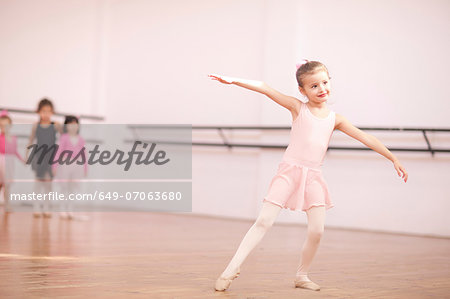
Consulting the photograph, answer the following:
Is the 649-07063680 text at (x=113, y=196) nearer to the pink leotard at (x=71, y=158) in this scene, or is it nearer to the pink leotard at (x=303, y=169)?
the pink leotard at (x=71, y=158)

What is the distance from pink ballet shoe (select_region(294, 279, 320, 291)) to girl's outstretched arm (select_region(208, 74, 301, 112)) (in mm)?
738

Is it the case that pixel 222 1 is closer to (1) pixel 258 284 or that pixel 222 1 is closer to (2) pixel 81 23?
(2) pixel 81 23

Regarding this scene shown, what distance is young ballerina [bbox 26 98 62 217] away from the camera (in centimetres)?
620

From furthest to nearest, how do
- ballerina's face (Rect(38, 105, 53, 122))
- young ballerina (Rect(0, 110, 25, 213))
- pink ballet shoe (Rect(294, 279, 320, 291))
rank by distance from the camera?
young ballerina (Rect(0, 110, 25, 213)) < ballerina's face (Rect(38, 105, 53, 122)) < pink ballet shoe (Rect(294, 279, 320, 291))

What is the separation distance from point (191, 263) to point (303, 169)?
925 millimetres

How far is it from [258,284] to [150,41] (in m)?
5.43

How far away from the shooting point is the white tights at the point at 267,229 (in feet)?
8.29

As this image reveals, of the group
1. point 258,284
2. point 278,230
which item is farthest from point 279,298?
point 278,230

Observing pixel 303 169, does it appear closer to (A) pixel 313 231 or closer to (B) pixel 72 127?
(A) pixel 313 231

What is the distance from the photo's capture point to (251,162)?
6648 millimetres

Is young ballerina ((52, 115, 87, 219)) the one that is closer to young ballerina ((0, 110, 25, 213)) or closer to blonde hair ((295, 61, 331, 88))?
young ballerina ((0, 110, 25, 213))

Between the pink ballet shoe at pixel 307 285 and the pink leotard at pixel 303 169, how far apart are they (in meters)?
0.31

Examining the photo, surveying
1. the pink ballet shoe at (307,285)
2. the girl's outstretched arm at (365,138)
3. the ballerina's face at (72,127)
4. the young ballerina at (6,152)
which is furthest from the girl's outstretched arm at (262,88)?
the young ballerina at (6,152)

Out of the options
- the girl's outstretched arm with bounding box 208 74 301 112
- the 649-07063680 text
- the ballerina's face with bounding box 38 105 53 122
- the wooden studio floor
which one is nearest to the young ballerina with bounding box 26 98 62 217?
the ballerina's face with bounding box 38 105 53 122
